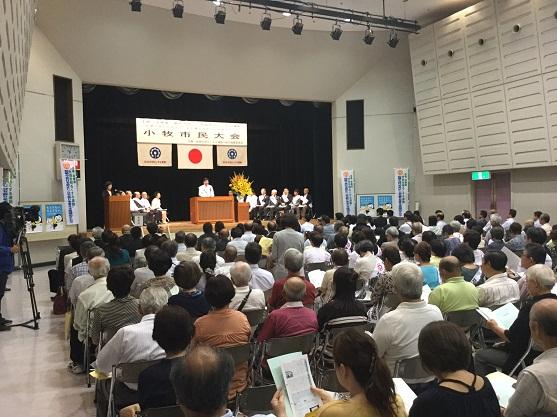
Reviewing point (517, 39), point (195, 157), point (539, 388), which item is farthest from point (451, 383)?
point (195, 157)

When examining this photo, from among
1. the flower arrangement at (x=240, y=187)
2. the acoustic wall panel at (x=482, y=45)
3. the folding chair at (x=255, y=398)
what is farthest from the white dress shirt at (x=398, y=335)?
the flower arrangement at (x=240, y=187)

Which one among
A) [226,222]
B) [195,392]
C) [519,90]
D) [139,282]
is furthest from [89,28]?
[195,392]

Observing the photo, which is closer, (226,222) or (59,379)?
(59,379)

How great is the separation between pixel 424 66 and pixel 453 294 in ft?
41.6

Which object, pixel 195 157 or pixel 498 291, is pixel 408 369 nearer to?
pixel 498 291

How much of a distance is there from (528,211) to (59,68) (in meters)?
12.4

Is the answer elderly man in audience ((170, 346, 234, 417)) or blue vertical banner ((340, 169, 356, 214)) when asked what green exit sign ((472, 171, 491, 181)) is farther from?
elderly man in audience ((170, 346, 234, 417))

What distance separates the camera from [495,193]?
14.0m

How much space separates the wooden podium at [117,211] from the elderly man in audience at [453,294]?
38.6 feet

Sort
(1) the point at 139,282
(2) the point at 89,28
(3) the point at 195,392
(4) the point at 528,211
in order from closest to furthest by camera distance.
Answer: (3) the point at 195,392
(1) the point at 139,282
(2) the point at 89,28
(4) the point at 528,211

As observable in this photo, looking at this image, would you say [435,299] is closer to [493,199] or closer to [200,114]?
[493,199]

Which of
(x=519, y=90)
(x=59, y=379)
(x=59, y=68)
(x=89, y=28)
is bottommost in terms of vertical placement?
(x=59, y=379)

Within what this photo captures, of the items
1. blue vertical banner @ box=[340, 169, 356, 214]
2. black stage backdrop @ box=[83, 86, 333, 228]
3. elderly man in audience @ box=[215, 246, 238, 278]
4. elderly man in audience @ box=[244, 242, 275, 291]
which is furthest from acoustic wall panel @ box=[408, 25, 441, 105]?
elderly man in audience @ box=[244, 242, 275, 291]

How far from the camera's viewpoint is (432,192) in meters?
15.8
